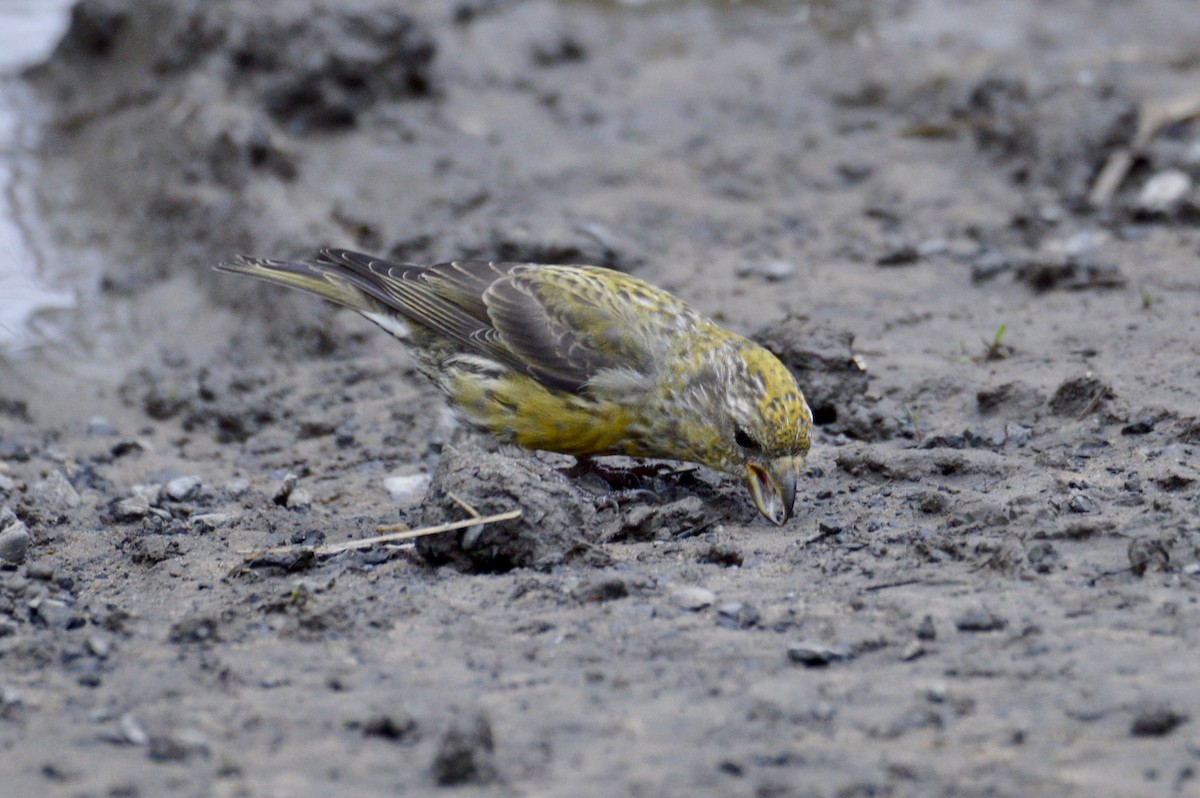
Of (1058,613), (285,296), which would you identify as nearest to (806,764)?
(1058,613)

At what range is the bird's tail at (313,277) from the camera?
693cm

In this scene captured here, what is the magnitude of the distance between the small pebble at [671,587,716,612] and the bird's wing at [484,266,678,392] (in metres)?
1.66

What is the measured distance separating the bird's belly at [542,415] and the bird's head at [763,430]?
20.7 inches

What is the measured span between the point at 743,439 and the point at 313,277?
8.46ft

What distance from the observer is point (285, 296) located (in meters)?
8.41

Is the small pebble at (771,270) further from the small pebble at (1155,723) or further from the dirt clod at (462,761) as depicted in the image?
the dirt clod at (462,761)

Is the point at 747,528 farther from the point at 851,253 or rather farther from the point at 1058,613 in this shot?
the point at 851,253

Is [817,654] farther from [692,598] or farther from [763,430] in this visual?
[763,430]

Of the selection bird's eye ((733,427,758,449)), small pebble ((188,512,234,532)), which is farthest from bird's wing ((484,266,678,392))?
small pebble ((188,512,234,532))

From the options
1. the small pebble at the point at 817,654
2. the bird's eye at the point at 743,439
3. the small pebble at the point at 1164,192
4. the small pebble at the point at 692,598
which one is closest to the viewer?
the small pebble at the point at 817,654

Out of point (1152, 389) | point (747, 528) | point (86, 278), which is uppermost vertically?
point (1152, 389)

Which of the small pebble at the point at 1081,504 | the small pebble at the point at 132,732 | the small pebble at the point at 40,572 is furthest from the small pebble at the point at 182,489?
the small pebble at the point at 1081,504

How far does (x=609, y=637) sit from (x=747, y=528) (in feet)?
4.48

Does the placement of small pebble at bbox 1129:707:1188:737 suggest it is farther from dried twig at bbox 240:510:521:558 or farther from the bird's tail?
the bird's tail
